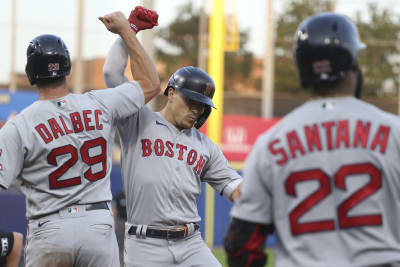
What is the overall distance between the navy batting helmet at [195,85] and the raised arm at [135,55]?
12.8 inches

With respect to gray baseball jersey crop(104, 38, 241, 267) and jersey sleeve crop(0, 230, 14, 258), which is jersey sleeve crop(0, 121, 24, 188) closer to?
gray baseball jersey crop(104, 38, 241, 267)

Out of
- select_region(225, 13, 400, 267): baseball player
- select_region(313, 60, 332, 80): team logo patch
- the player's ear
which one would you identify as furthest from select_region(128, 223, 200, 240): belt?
select_region(313, 60, 332, 80): team logo patch

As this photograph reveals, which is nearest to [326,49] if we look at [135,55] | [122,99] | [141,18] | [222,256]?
[122,99]

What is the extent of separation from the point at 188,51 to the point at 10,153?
50.5 metres

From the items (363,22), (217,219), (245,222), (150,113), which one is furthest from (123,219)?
(363,22)

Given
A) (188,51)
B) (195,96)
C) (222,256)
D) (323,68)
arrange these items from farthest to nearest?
1. (188,51)
2. (222,256)
3. (195,96)
4. (323,68)

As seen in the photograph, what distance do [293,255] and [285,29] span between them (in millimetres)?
43084

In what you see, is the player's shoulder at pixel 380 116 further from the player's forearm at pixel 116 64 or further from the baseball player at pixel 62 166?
the player's forearm at pixel 116 64

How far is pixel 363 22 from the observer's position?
140 ft

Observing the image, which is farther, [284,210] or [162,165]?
[162,165]

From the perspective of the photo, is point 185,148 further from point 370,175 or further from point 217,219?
point 217,219

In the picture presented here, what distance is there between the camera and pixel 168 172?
4418 millimetres

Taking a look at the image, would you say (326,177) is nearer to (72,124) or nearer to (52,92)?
(72,124)

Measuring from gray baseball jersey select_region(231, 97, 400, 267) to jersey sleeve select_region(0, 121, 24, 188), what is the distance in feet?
6.20
